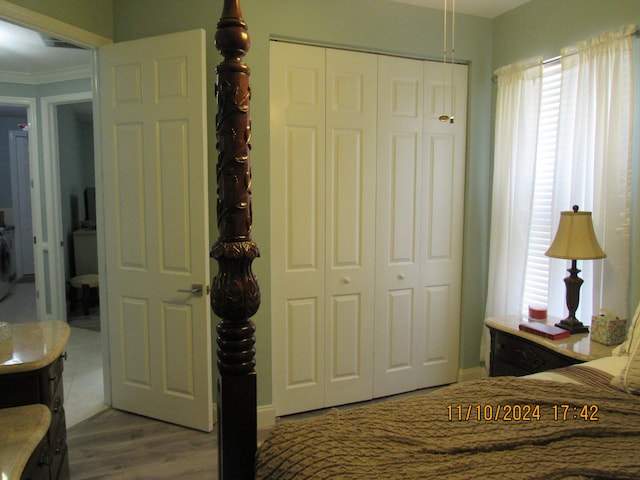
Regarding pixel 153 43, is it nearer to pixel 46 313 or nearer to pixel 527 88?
pixel 527 88


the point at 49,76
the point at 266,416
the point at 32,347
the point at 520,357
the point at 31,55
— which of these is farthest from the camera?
the point at 49,76

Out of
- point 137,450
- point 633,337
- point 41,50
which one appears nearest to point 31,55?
point 41,50

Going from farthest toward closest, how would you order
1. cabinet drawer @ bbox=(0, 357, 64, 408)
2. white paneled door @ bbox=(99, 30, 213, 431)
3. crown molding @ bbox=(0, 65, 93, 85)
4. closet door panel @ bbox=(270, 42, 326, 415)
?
crown molding @ bbox=(0, 65, 93, 85) < closet door panel @ bbox=(270, 42, 326, 415) < white paneled door @ bbox=(99, 30, 213, 431) < cabinet drawer @ bbox=(0, 357, 64, 408)

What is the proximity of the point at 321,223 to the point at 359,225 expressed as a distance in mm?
266

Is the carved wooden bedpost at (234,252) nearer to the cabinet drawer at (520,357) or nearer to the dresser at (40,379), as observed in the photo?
the dresser at (40,379)

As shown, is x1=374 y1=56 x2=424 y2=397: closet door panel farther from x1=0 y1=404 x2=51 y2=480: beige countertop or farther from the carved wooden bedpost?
x1=0 y1=404 x2=51 y2=480: beige countertop

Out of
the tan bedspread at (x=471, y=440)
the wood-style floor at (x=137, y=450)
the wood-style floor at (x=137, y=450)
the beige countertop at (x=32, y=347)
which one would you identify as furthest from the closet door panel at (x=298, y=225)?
the tan bedspread at (x=471, y=440)

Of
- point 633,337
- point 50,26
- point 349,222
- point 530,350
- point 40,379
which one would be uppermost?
point 50,26

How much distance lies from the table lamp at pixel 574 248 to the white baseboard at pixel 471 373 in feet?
3.44

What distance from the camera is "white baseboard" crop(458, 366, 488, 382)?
10.4 feet

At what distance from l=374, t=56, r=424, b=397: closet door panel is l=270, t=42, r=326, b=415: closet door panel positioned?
1.37 feet

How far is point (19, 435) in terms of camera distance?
48.8 inches

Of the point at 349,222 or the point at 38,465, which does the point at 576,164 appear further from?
the point at 38,465

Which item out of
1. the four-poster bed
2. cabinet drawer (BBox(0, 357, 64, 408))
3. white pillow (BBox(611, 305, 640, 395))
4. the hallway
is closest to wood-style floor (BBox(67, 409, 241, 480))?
the hallway
